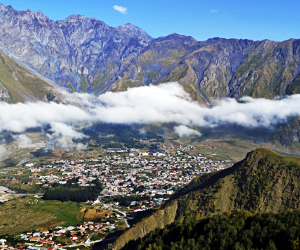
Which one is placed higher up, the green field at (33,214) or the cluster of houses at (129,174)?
the cluster of houses at (129,174)

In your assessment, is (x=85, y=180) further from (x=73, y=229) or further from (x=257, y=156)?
(x=257, y=156)

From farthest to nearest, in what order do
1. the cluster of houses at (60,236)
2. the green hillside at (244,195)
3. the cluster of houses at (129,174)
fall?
the cluster of houses at (129,174)
the cluster of houses at (60,236)
the green hillside at (244,195)

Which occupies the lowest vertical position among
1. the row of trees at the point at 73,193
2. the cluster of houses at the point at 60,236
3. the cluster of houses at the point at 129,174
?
the cluster of houses at the point at 60,236

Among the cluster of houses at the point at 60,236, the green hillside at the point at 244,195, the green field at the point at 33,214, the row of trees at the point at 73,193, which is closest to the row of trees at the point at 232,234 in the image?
the green hillside at the point at 244,195

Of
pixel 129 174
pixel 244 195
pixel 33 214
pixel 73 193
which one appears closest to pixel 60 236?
pixel 33 214

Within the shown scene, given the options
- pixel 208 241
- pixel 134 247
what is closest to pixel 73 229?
pixel 134 247

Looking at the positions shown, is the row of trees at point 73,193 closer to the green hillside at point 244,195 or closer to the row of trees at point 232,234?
the green hillside at point 244,195
